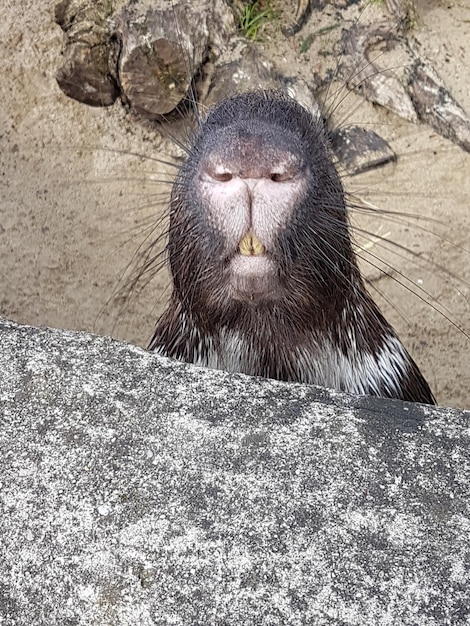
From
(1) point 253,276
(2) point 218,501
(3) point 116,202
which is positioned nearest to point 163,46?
(3) point 116,202

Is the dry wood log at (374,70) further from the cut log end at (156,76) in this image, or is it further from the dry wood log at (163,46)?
the cut log end at (156,76)

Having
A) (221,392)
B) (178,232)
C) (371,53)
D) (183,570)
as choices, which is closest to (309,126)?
(178,232)

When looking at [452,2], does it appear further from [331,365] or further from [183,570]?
[183,570]

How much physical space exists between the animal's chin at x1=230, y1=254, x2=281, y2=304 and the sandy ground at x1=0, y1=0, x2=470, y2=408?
213cm

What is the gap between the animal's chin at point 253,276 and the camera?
1931 millimetres

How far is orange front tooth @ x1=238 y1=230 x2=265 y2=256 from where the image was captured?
1.85m

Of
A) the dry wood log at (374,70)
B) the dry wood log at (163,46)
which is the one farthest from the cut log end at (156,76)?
the dry wood log at (374,70)

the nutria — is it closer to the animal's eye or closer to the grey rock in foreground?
the animal's eye

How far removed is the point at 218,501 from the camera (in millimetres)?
1497

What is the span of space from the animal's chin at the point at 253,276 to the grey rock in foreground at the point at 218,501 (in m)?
0.28

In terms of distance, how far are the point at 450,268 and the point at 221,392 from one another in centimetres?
284

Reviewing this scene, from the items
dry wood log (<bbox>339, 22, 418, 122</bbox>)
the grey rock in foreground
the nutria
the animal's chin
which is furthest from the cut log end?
the grey rock in foreground

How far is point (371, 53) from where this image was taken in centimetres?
472

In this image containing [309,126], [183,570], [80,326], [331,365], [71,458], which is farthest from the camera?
[80,326]
